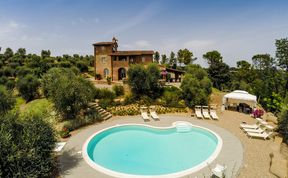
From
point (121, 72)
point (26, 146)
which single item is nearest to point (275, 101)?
point (26, 146)

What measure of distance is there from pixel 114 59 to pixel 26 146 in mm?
28960

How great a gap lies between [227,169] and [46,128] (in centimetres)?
1011

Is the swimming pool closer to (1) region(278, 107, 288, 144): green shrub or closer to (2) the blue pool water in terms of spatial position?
(2) the blue pool water

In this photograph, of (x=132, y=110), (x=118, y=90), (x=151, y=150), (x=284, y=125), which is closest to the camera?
(x=151, y=150)

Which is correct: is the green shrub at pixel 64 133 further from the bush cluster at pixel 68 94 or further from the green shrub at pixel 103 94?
the green shrub at pixel 103 94

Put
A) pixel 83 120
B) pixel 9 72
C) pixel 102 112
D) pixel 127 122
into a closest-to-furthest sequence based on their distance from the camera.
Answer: pixel 83 120 → pixel 127 122 → pixel 102 112 → pixel 9 72

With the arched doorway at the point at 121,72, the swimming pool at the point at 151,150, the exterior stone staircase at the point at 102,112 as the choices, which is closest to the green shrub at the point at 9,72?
the arched doorway at the point at 121,72

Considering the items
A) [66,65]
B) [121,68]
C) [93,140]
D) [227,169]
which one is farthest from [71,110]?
[66,65]

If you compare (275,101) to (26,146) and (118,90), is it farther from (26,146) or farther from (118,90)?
(118,90)

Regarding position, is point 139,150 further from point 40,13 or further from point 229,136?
point 40,13

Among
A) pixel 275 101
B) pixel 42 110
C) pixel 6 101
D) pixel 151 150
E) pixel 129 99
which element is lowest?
pixel 151 150

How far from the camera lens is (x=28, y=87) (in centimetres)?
2800

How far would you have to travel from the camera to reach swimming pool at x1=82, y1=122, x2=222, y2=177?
9953mm

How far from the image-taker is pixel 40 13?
18.0 metres
